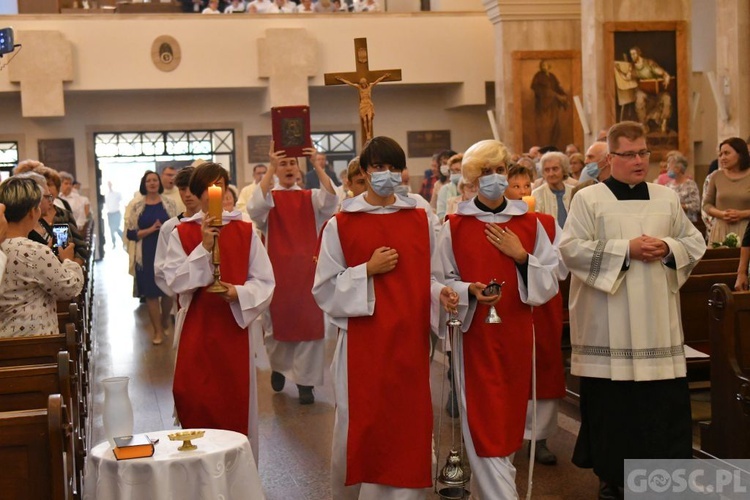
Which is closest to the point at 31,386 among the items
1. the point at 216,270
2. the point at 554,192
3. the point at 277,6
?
the point at 216,270

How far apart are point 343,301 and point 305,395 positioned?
11.3 ft

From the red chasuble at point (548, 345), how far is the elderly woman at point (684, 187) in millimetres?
6020

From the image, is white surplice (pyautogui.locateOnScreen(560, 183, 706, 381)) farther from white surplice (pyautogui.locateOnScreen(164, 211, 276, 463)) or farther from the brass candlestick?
the brass candlestick

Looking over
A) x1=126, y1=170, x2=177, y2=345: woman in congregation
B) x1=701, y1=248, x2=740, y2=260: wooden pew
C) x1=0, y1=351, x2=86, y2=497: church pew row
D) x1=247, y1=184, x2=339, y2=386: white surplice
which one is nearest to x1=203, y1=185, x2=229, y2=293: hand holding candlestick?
x1=0, y1=351, x2=86, y2=497: church pew row

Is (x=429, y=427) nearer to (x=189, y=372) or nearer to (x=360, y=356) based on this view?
(x=360, y=356)

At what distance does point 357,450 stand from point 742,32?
37.2 feet

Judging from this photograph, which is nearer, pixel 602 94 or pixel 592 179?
pixel 592 179

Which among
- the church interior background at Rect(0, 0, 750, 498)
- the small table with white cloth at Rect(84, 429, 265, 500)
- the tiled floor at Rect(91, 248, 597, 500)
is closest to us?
the small table with white cloth at Rect(84, 429, 265, 500)

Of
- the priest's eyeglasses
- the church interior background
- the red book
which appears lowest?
the priest's eyeglasses

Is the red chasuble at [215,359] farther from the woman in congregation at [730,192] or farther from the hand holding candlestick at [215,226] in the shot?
the woman in congregation at [730,192]

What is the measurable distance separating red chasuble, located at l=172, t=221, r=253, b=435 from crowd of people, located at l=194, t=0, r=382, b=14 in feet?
55.8

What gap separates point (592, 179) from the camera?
7.89 meters

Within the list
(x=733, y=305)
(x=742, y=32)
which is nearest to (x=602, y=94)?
(x=742, y=32)

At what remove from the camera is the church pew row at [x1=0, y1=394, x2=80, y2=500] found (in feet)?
11.9
